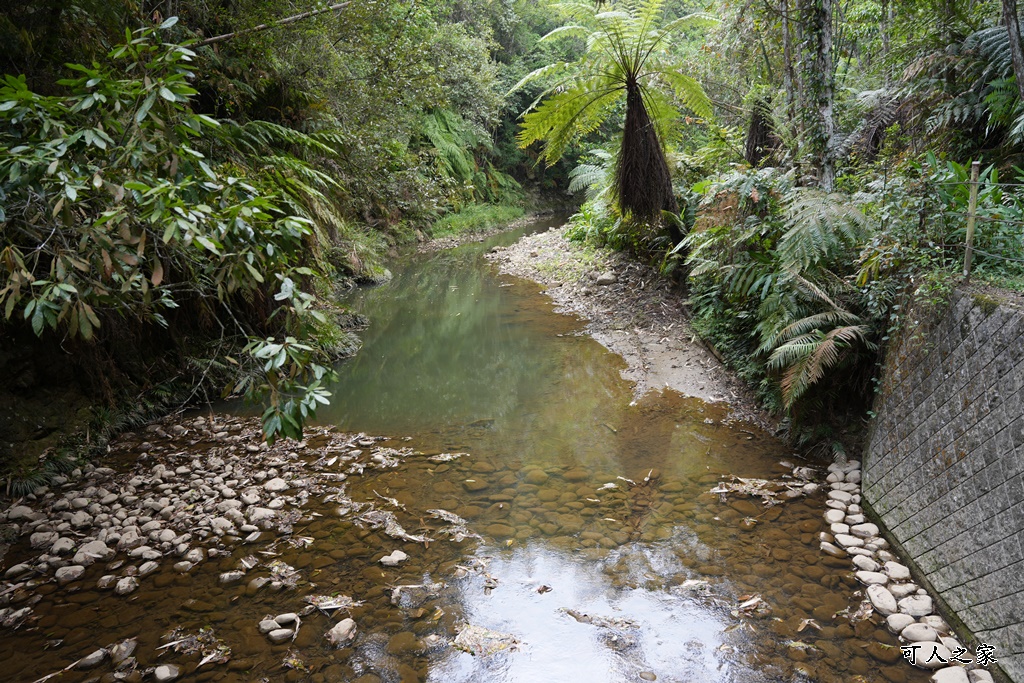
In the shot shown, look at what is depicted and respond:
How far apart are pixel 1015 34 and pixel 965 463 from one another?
10.5ft

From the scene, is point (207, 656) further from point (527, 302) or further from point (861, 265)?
point (527, 302)

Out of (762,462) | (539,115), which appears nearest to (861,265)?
(762,462)

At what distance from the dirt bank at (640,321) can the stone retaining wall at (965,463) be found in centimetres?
154

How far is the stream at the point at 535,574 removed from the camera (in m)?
2.64

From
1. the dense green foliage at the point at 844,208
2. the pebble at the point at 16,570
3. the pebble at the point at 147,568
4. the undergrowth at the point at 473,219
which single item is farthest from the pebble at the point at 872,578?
the undergrowth at the point at 473,219

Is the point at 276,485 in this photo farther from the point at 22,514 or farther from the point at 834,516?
the point at 834,516

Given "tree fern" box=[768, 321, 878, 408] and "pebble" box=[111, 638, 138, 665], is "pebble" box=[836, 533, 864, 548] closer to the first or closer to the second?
"tree fern" box=[768, 321, 878, 408]

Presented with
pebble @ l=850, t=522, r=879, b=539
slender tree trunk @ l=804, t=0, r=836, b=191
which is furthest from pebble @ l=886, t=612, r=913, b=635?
slender tree trunk @ l=804, t=0, r=836, b=191

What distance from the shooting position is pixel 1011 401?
98.9 inches

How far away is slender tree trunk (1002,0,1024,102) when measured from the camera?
3820mm

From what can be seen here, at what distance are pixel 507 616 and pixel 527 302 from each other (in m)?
7.06

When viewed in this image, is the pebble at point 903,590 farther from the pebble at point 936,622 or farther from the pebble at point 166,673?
the pebble at point 166,673

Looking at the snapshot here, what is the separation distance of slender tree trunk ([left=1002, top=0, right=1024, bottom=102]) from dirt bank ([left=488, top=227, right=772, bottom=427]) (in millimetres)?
3037

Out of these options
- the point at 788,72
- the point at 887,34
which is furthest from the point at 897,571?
the point at 887,34
